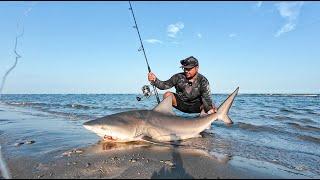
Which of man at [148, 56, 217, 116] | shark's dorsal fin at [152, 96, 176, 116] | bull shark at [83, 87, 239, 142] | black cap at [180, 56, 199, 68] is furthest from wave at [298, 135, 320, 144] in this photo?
shark's dorsal fin at [152, 96, 176, 116]

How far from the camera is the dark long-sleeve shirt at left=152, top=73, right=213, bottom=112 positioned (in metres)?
7.93

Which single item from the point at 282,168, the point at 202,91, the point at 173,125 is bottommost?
the point at 282,168

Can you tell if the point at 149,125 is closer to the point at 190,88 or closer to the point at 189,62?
the point at 189,62

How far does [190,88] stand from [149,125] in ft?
8.50

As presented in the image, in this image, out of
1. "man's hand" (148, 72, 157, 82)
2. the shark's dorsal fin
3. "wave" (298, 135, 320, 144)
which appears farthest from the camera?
"man's hand" (148, 72, 157, 82)

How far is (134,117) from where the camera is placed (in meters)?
5.66

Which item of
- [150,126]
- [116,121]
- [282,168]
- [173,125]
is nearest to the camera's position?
[282,168]

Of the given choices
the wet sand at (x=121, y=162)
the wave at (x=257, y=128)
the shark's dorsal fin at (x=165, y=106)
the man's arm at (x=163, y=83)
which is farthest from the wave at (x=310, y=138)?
the shark's dorsal fin at (x=165, y=106)

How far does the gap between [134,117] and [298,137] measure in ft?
13.6

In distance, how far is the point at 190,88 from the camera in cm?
812

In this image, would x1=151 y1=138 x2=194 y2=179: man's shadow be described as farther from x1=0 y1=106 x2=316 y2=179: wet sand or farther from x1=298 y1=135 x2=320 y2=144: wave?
x1=298 y1=135 x2=320 y2=144: wave

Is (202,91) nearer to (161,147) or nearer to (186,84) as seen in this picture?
(186,84)

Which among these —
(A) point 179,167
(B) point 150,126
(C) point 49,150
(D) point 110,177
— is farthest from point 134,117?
(D) point 110,177

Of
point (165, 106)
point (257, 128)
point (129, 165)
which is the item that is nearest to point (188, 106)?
point (257, 128)
